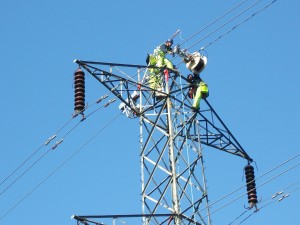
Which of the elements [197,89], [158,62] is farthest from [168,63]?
[197,89]

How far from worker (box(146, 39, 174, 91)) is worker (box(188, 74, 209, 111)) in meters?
0.84

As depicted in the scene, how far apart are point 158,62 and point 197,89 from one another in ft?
5.40

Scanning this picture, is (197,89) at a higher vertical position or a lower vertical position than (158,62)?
lower

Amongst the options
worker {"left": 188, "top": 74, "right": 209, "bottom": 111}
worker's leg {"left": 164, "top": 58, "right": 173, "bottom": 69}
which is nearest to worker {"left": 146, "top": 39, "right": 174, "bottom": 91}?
worker's leg {"left": 164, "top": 58, "right": 173, "bottom": 69}

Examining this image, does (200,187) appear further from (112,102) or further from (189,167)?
(112,102)

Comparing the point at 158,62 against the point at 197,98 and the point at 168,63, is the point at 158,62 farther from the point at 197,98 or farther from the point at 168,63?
the point at 197,98

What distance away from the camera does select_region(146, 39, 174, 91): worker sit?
32625 millimetres

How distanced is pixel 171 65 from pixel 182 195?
5.09m

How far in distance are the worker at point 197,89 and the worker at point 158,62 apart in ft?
2.75

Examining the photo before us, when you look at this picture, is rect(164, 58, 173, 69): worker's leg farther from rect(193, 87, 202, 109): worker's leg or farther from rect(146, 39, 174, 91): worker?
rect(193, 87, 202, 109): worker's leg

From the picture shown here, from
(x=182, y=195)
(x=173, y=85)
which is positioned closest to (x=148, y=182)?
(x=182, y=195)

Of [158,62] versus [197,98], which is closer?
[197,98]

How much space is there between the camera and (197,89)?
32938mm

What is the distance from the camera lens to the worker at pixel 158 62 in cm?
3262
